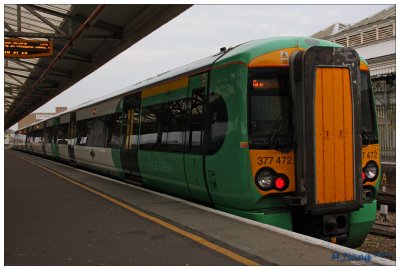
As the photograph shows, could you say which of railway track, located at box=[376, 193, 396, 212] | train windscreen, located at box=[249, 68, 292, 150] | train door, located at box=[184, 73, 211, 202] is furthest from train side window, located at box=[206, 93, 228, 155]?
railway track, located at box=[376, 193, 396, 212]

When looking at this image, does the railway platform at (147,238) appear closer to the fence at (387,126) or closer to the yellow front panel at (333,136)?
the yellow front panel at (333,136)

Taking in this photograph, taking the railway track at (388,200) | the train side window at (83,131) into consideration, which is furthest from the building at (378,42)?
the train side window at (83,131)

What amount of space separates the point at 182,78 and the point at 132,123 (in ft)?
10.1

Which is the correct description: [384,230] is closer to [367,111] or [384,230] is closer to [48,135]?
[367,111]

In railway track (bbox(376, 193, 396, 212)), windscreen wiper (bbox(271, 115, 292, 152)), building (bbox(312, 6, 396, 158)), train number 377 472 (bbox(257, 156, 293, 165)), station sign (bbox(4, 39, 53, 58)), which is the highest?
building (bbox(312, 6, 396, 158))

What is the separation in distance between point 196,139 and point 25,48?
10.5m

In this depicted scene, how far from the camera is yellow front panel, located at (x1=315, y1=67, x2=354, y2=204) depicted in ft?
18.0

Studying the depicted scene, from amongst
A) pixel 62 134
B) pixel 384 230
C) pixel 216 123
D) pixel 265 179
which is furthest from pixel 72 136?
pixel 265 179

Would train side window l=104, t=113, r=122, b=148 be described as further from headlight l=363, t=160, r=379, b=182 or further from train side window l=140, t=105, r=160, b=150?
headlight l=363, t=160, r=379, b=182

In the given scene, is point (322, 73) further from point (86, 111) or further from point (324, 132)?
point (86, 111)

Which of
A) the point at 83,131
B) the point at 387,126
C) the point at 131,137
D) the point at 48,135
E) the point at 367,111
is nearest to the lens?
the point at 367,111

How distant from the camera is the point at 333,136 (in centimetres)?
556

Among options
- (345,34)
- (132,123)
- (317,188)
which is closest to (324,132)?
(317,188)

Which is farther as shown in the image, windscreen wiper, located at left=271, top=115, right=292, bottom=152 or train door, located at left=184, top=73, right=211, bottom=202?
train door, located at left=184, top=73, right=211, bottom=202
